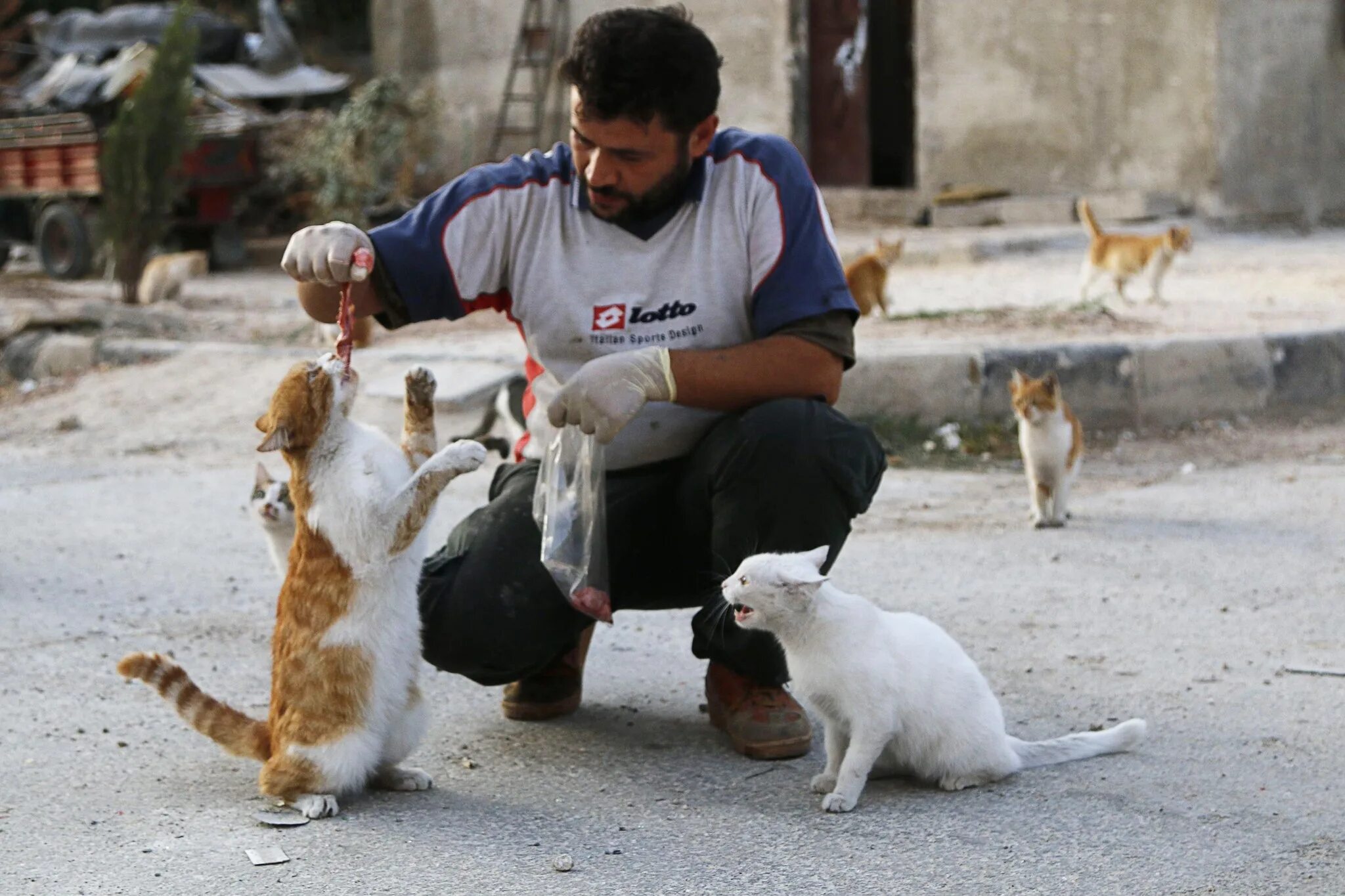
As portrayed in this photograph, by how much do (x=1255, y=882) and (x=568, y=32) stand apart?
43.9ft

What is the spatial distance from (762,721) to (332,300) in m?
1.22

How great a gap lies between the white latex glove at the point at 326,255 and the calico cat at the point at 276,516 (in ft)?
5.03

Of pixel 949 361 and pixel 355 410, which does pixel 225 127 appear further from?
pixel 949 361

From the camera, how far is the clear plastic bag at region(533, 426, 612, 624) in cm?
301

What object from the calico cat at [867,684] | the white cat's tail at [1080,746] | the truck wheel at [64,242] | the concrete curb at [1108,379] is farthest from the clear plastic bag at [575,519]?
the truck wheel at [64,242]

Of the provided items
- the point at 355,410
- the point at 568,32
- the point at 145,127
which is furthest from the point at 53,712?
the point at 568,32

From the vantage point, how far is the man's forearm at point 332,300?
302 cm

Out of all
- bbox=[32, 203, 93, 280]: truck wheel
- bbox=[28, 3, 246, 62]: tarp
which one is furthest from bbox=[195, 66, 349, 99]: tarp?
bbox=[32, 203, 93, 280]: truck wheel

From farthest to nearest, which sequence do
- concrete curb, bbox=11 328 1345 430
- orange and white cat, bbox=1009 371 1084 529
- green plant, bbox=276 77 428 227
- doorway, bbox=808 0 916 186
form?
doorway, bbox=808 0 916 186, green plant, bbox=276 77 428 227, concrete curb, bbox=11 328 1345 430, orange and white cat, bbox=1009 371 1084 529

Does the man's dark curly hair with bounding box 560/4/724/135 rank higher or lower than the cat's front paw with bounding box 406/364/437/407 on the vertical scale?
higher

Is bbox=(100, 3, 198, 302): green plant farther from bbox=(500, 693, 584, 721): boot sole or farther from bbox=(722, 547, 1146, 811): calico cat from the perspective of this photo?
bbox=(722, 547, 1146, 811): calico cat

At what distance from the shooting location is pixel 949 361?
21.5 ft

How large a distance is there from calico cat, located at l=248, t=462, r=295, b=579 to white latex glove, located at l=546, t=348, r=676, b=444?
5.45 feet

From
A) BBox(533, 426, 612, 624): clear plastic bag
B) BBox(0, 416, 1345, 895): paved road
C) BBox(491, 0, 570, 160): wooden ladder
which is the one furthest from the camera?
BBox(491, 0, 570, 160): wooden ladder
